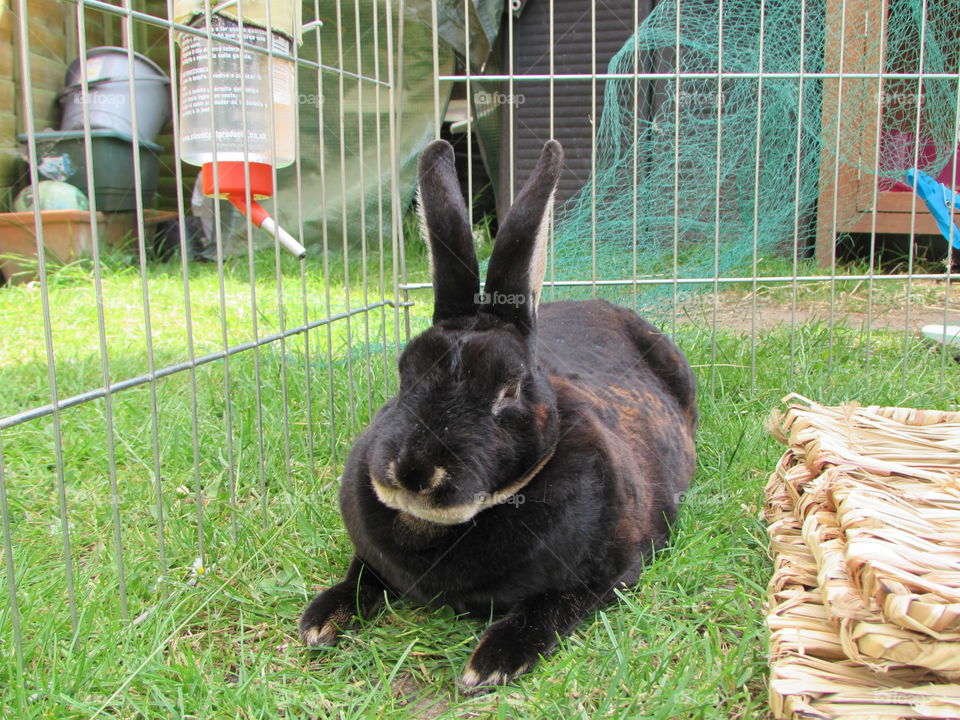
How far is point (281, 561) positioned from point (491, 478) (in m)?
0.66

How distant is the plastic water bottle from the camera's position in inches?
83.4

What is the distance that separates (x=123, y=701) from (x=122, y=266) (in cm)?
369

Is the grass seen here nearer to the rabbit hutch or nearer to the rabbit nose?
the rabbit hutch

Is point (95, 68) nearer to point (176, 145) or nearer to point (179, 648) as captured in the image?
point (176, 145)

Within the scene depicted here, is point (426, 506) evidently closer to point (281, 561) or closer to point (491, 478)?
point (491, 478)

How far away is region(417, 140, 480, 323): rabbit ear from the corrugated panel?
106 inches

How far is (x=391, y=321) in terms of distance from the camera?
11.3 ft

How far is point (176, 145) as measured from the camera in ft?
5.55

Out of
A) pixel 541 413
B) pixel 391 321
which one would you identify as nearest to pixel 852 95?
pixel 391 321

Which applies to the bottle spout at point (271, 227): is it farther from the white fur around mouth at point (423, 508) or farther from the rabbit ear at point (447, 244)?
the white fur around mouth at point (423, 508)

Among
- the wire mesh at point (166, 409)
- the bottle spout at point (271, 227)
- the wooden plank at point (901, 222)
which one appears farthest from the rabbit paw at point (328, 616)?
the wooden plank at point (901, 222)

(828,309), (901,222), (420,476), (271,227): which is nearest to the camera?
(420,476)

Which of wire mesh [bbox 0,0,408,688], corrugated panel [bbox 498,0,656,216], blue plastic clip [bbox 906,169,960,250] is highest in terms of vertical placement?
corrugated panel [bbox 498,0,656,216]

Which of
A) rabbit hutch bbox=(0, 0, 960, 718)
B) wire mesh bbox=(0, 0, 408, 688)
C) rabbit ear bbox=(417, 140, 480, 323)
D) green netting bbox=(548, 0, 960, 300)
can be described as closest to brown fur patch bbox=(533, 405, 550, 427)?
rabbit hutch bbox=(0, 0, 960, 718)
